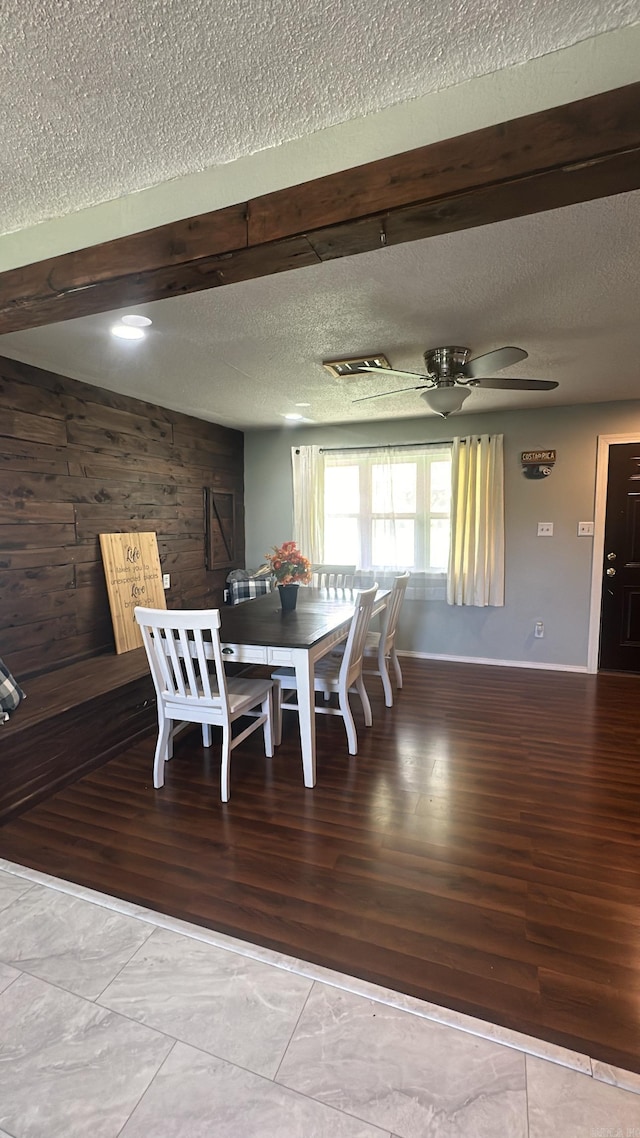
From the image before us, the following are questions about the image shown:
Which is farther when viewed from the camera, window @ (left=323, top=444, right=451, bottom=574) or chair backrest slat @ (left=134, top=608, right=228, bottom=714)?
window @ (left=323, top=444, right=451, bottom=574)

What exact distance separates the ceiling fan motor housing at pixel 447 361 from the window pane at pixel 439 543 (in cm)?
213

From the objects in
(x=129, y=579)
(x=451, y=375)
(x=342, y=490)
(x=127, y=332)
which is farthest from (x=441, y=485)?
(x=127, y=332)

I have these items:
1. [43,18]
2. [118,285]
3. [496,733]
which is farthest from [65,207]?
[496,733]

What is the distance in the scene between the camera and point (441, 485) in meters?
4.91

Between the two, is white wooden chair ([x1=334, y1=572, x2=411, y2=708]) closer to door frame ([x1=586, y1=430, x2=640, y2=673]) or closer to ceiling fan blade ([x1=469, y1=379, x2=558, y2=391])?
ceiling fan blade ([x1=469, y1=379, x2=558, y2=391])

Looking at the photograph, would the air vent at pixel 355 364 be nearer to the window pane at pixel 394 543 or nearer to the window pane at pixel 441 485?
the window pane at pixel 441 485

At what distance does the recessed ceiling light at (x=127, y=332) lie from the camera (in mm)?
2523

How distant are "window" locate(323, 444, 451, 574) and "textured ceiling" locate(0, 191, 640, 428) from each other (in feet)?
3.41

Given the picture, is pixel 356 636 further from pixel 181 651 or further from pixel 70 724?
pixel 70 724

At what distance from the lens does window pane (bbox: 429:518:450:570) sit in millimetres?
4945

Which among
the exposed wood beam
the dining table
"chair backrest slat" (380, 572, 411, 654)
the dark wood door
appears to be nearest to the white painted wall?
the dark wood door

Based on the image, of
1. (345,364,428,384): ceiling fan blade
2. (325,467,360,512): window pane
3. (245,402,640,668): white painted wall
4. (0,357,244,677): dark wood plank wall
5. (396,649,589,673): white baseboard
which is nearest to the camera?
(345,364,428,384): ceiling fan blade

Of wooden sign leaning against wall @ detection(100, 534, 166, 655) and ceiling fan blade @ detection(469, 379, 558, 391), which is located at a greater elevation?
ceiling fan blade @ detection(469, 379, 558, 391)

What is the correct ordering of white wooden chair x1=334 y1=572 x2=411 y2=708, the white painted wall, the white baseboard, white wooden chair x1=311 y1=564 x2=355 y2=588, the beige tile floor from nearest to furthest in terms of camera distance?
the beige tile floor, white wooden chair x1=334 y1=572 x2=411 y2=708, the white painted wall, the white baseboard, white wooden chair x1=311 y1=564 x2=355 y2=588
